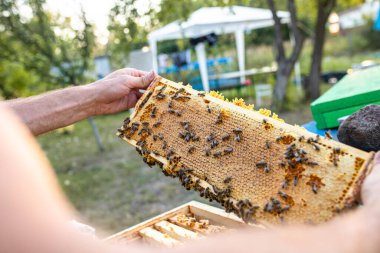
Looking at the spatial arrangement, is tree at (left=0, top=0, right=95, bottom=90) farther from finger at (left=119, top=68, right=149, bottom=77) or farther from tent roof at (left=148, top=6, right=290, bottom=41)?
finger at (left=119, top=68, right=149, bottom=77)

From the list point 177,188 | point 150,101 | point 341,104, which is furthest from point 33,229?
point 177,188

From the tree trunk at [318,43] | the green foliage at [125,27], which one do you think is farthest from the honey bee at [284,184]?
the tree trunk at [318,43]

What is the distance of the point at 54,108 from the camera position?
2.31 m

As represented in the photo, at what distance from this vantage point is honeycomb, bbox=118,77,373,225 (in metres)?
1.45

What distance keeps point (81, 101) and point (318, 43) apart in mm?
9822

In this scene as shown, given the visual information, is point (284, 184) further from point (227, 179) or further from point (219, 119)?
point (219, 119)

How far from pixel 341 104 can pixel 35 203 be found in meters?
2.29

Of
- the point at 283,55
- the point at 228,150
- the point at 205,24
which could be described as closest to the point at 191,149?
the point at 228,150

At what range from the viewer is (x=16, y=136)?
0.66m

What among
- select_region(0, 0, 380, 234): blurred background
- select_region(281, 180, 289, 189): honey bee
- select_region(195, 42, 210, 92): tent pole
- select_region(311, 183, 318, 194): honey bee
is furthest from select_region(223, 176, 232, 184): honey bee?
select_region(195, 42, 210, 92): tent pole

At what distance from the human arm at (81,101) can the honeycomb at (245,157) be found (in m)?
0.29

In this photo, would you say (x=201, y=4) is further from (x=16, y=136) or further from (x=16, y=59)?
(x=16, y=136)

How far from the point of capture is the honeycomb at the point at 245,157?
1.45m

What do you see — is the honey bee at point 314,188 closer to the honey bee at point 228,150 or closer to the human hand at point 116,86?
the honey bee at point 228,150
